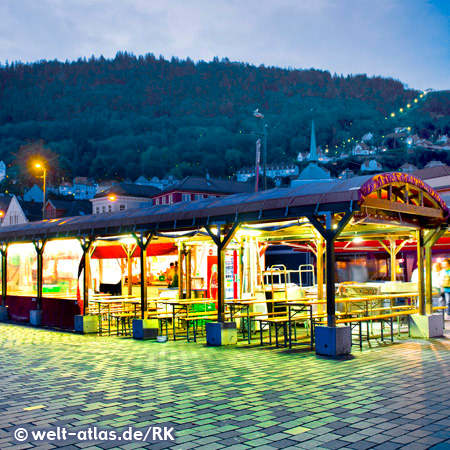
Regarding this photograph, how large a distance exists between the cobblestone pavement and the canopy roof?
8.74ft

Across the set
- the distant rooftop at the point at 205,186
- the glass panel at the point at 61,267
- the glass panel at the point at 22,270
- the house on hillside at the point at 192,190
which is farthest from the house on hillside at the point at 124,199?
the glass panel at the point at 61,267

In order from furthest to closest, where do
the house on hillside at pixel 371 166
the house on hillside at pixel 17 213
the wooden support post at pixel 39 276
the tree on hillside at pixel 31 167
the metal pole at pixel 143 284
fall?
the house on hillside at pixel 371 166, the tree on hillside at pixel 31 167, the house on hillside at pixel 17 213, the wooden support post at pixel 39 276, the metal pole at pixel 143 284

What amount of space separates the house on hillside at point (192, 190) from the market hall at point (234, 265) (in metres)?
61.8

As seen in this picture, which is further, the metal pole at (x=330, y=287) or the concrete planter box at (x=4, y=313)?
the concrete planter box at (x=4, y=313)

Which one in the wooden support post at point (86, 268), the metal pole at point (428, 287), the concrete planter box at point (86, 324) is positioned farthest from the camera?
the wooden support post at point (86, 268)

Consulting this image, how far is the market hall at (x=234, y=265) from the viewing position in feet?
34.9

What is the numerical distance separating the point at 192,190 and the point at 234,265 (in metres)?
68.8

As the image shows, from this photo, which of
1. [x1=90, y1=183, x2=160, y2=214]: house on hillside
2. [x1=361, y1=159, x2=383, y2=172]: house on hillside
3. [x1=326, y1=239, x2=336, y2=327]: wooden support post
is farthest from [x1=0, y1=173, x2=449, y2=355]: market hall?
[x1=361, y1=159, x2=383, y2=172]: house on hillside

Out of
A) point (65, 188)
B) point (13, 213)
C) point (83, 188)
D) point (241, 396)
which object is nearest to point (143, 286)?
point (241, 396)

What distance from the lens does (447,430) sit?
5.32 metres

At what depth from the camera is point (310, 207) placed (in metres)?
10.4

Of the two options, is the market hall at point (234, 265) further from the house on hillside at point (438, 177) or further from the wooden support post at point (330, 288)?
the house on hillside at point (438, 177)

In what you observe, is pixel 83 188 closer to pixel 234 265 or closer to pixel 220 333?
pixel 234 265

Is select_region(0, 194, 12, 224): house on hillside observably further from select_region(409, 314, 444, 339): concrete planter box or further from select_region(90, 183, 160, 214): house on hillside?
select_region(409, 314, 444, 339): concrete planter box
